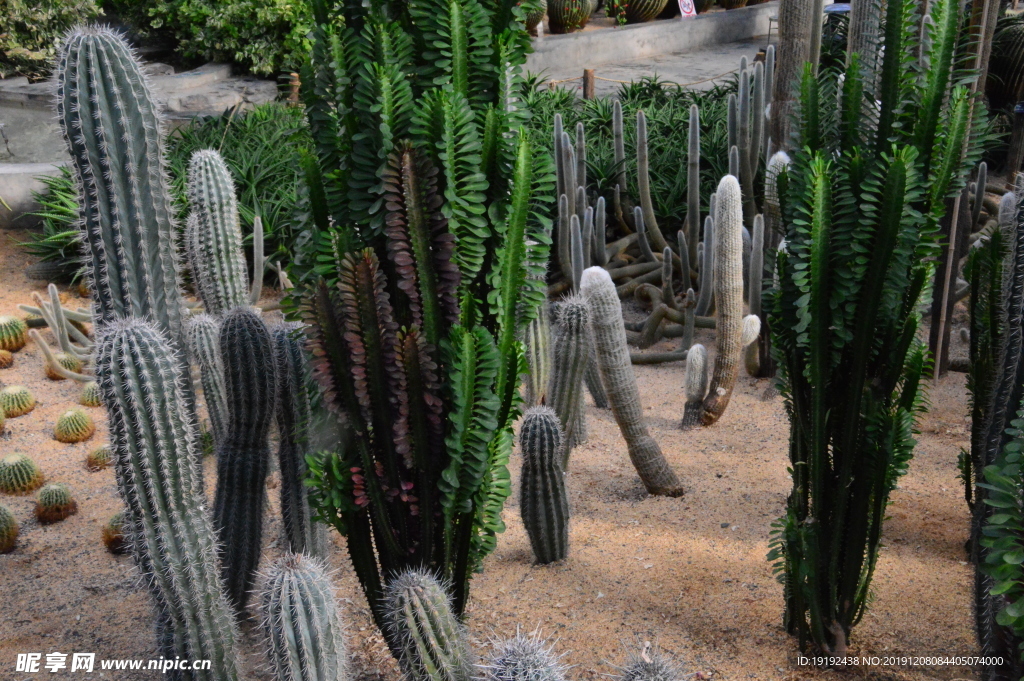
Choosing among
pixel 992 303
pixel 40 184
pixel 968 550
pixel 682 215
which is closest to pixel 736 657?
pixel 968 550

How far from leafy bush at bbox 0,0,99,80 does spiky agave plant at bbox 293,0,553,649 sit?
9.74 metres

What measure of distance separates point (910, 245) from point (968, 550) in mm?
1412

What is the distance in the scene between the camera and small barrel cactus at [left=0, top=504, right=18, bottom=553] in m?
3.69

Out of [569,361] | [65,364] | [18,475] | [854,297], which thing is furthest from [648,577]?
[65,364]

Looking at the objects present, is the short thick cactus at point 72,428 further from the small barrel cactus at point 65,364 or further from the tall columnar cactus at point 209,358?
the tall columnar cactus at point 209,358

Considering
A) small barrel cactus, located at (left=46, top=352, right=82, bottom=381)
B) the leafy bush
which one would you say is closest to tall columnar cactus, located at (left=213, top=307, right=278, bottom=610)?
small barrel cactus, located at (left=46, top=352, right=82, bottom=381)

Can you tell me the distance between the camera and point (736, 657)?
2.72 m

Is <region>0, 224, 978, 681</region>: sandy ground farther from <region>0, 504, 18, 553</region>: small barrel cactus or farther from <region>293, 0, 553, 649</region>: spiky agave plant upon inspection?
<region>293, 0, 553, 649</region>: spiky agave plant

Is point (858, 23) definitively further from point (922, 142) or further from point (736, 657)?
point (736, 657)

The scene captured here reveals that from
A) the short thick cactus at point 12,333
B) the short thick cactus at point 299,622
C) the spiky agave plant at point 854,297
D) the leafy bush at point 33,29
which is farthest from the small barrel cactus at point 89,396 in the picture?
the leafy bush at point 33,29

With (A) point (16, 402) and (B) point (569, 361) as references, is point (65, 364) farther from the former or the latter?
(B) point (569, 361)

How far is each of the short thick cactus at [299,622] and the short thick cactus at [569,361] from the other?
1.69 metres

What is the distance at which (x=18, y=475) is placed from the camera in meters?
4.28

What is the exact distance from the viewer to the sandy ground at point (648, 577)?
279 centimetres
